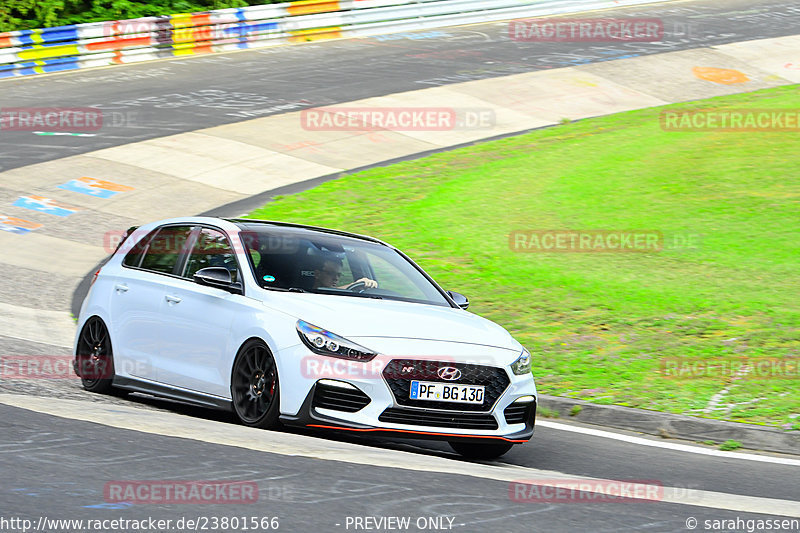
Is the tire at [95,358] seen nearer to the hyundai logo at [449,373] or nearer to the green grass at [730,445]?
the hyundai logo at [449,373]

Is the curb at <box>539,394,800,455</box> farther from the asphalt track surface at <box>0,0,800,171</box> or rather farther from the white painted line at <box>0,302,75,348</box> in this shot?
the asphalt track surface at <box>0,0,800,171</box>

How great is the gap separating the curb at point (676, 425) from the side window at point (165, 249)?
3346 mm

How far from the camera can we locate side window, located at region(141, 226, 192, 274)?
8.91 meters

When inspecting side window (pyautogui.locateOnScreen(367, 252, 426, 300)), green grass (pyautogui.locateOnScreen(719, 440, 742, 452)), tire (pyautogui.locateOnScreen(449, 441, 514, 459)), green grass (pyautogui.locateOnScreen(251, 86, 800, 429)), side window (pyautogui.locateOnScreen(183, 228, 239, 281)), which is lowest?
green grass (pyautogui.locateOnScreen(251, 86, 800, 429))

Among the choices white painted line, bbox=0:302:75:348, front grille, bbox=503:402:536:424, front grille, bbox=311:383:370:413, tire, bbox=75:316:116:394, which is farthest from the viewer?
white painted line, bbox=0:302:75:348

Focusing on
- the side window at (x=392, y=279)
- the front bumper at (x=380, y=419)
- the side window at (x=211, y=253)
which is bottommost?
the front bumper at (x=380, y=419)

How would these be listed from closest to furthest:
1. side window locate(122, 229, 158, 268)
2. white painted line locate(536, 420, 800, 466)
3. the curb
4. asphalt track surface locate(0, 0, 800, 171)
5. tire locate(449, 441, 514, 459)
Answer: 1. tire locate(449, 441, 514, 459)
2. white painted line locate(536, 420, 800, 466)
3. the curb
4. side window locate(122, 229, 158, 268)
5. asphalt track surface locate(0, 0, 800, 171)

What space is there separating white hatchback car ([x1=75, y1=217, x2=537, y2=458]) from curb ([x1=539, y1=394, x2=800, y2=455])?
58.3 inches

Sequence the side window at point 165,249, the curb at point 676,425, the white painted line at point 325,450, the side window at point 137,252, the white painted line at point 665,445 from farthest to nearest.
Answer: the side window at point 137,252, the side window at point 165,249, the curb at point 676,425, the white painted line at point 665,445, the white painted line at point 325,450

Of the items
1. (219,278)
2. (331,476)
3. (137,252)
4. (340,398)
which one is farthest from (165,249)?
(331,476)

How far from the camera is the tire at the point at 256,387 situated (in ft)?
24.3

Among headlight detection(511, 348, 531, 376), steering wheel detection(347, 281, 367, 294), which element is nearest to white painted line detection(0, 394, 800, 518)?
headlight detection(511, 348, 531, 376)

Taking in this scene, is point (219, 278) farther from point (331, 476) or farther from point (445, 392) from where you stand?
point (331, 476)

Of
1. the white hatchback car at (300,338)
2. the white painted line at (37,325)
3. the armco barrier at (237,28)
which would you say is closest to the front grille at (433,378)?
the white hatchback car at (300,338)
